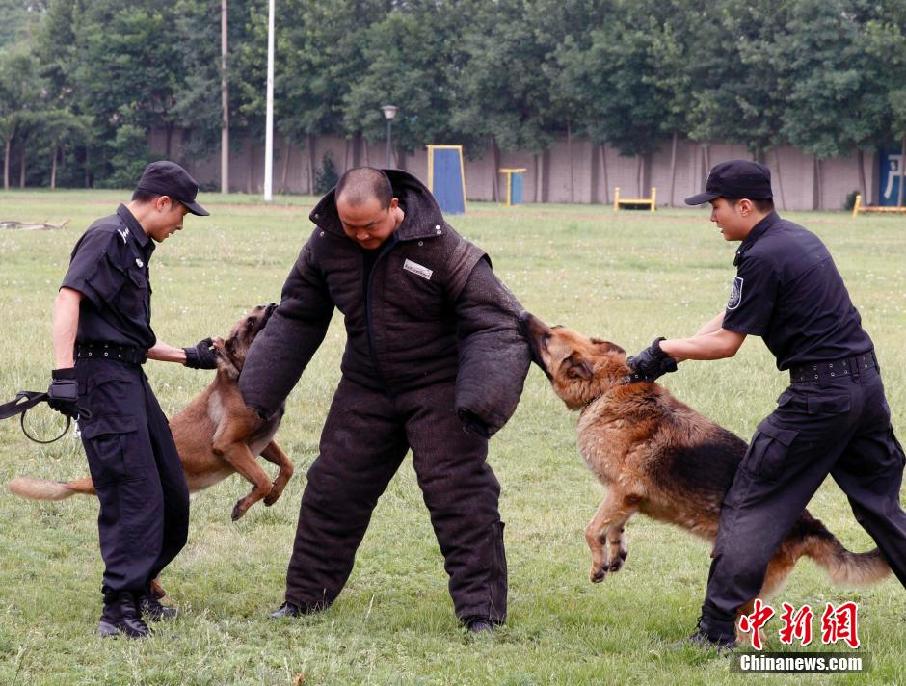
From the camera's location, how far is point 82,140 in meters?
63.8

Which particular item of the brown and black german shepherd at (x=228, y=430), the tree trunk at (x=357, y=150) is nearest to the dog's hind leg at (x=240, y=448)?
the brown and black german shepherd at (x=228, y=430)

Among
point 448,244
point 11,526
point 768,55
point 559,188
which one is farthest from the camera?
point 559,188

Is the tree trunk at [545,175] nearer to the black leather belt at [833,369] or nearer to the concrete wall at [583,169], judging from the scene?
the concrete wall at [583,169]

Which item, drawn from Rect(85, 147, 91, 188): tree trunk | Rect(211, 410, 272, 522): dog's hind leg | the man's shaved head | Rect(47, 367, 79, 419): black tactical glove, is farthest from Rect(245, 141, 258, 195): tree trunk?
Rect(47, 367, 79, 419): black tactical glove

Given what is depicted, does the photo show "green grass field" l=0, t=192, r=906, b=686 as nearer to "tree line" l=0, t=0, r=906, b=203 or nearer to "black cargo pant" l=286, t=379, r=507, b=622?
"black cargo pant" l=286, t=379, r=507, b=622

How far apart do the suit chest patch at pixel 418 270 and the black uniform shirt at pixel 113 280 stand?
3.95ft

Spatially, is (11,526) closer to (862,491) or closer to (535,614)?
(535,614)

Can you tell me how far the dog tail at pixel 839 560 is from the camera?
17.2ft

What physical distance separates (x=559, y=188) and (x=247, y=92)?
678 inches

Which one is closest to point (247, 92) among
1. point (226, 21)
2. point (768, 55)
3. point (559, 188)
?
point (226, 21)

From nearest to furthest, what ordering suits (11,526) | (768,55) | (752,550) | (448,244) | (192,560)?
(752,550) < (448,244) < (192,560) < (11,526) < (768,55)

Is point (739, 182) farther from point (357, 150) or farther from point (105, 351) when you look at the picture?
point (357, 150)

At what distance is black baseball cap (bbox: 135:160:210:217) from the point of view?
5.48 metres

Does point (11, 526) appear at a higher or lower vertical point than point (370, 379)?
lower
